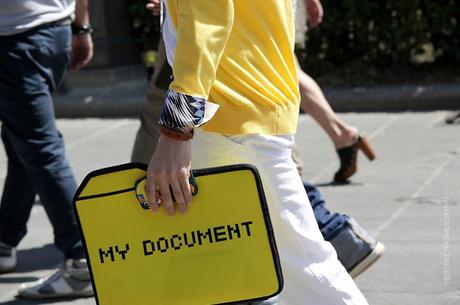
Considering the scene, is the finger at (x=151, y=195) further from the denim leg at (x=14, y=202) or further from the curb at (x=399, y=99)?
the curb at (x=399, y=99)

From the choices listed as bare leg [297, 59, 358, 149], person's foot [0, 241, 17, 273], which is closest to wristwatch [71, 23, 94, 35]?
person's foot [0, 241, 17, 273]

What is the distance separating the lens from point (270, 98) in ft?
9.83

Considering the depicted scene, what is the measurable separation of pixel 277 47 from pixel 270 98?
140mm

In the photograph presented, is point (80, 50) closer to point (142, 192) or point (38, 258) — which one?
point (38, 258)

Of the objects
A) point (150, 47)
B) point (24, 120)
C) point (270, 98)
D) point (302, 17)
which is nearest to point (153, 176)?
point (270, 98)

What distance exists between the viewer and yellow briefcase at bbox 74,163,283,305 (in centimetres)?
286

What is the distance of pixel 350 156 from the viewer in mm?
6250

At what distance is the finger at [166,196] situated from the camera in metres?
2.82

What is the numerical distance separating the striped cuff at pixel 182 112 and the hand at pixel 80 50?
6.99 feet

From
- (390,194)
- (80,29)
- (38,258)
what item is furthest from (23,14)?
(390,194)

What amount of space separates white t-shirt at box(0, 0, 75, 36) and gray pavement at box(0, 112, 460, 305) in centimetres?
103

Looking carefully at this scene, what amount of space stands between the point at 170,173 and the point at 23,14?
1.91m

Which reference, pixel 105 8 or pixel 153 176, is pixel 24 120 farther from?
pixel 105 8

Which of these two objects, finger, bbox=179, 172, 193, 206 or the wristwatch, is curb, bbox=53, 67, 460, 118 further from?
finger, bbox=179, 172, 193, 206
